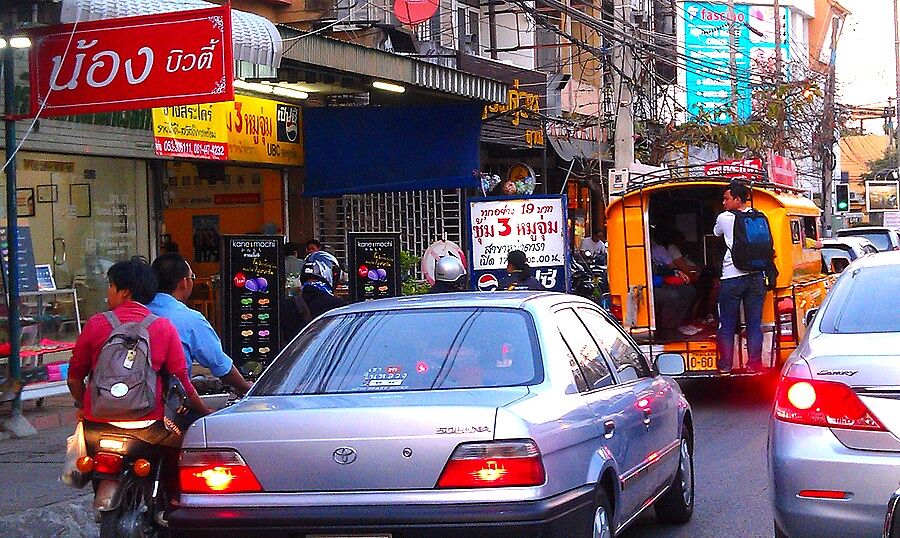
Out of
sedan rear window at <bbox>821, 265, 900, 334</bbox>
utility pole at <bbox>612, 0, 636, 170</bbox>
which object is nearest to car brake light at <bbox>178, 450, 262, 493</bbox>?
sedan rear window at <bbox>821, 265, 900, 334</bbox>

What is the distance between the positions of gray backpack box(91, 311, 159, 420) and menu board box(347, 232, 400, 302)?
960 cm

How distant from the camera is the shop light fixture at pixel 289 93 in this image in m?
18.1

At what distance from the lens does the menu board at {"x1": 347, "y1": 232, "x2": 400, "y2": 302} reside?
15875 millimetres

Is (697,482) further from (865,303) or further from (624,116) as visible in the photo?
(624,116)

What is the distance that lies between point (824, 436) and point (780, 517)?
51 cm

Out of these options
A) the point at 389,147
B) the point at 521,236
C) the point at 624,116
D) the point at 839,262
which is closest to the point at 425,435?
the point at 521,236

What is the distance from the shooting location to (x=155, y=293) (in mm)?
6598

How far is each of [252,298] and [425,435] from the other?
9580 mm

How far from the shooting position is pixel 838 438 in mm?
5523

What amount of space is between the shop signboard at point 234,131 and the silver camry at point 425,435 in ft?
31.4

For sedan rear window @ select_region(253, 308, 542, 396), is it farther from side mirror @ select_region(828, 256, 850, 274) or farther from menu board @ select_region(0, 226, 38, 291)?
side mirror @ select_region(828, 256, 850, 274)

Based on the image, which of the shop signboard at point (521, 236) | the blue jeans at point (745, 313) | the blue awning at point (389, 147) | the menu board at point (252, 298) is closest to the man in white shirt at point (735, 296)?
the blue jeans at point (745, 313)

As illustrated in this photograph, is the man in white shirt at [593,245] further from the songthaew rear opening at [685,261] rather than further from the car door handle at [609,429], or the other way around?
the car door handle at [609,429]

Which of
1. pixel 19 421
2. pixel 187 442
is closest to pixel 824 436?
pixel 187 442
